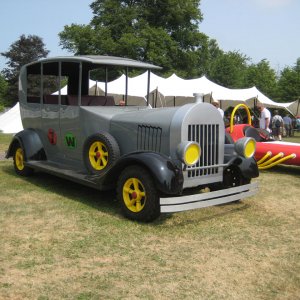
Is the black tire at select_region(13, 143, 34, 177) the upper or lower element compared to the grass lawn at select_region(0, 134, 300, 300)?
upper

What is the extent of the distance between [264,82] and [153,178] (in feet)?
176

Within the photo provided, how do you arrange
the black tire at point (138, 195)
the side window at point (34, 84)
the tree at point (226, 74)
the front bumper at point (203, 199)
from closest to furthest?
the front bumper at point (203, 199), the black tire at point (138, 195), the side window at point (34, 84), the tree at point (226, 74)

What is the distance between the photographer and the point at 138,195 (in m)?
4.81

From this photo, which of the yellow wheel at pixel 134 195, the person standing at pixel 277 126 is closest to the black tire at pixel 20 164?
the yellow wheel at pixel 134 195

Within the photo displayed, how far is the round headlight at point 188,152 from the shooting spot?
14.7 ft

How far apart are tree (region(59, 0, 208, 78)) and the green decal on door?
27.7 metres

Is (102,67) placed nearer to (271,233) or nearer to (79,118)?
(79,118)

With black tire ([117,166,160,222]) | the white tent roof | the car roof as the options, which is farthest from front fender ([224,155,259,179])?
the white tent roof

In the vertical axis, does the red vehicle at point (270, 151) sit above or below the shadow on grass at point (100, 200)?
above

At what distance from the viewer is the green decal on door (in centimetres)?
619

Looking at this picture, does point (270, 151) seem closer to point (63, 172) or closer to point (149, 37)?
point (63, 172)

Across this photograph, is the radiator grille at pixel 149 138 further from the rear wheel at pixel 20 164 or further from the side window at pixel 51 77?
the rear wheel at pixel 20 164

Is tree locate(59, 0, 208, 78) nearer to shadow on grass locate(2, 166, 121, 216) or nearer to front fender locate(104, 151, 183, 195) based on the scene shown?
shadow on grass locate(2, 166, 121, 216)

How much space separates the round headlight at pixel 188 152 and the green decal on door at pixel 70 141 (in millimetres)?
2236
